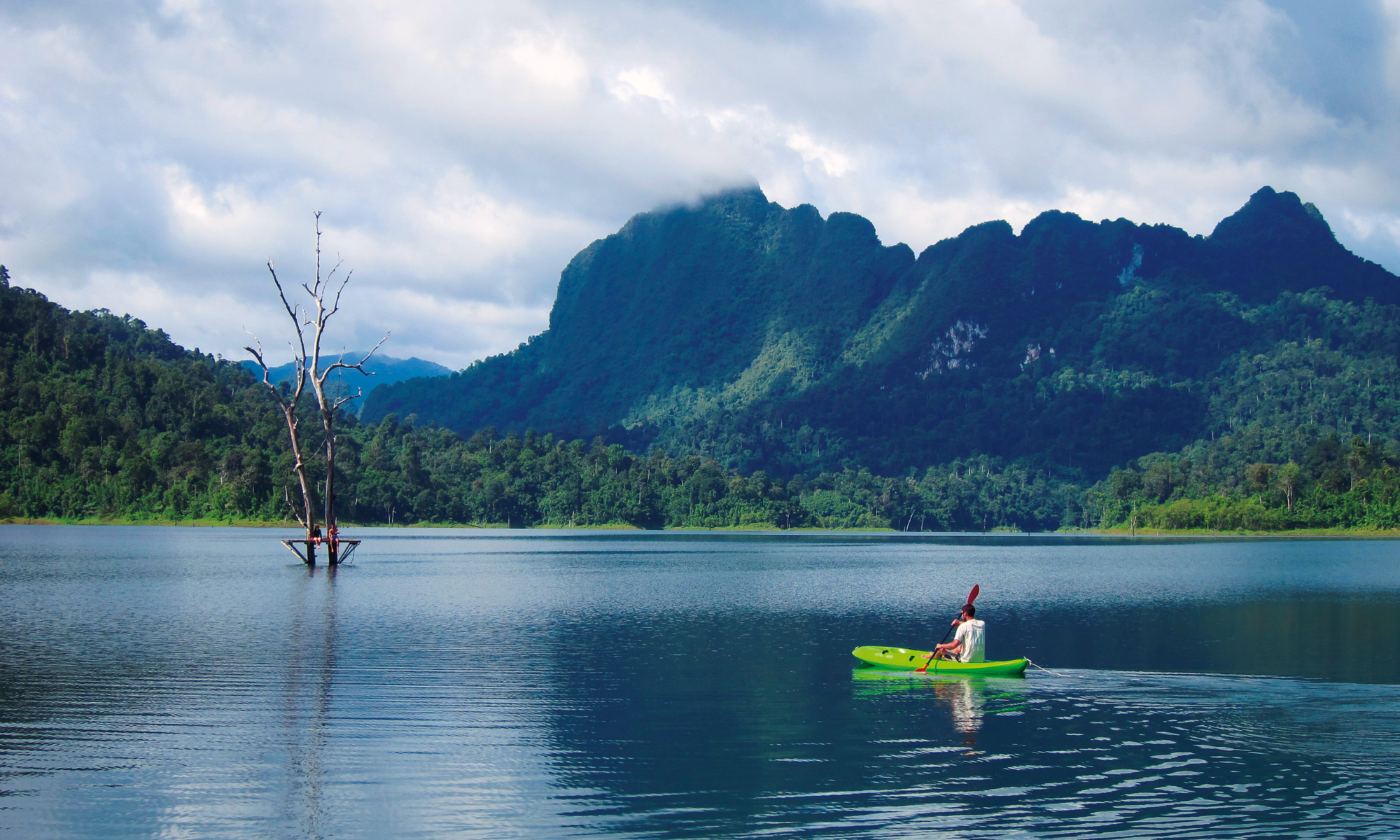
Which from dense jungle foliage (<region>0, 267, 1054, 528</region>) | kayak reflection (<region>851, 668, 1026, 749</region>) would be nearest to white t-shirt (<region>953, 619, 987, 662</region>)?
kayak reflection (<region>851, 668, 1026, 749</region>)

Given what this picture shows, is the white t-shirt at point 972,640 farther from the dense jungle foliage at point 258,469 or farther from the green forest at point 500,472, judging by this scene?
the dense jungle foliage at point 258,469

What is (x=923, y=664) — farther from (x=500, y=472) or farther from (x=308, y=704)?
(x=500, y=472)

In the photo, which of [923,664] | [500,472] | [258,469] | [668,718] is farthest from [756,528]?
[668,718]

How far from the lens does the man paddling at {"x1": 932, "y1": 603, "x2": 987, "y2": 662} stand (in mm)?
21672

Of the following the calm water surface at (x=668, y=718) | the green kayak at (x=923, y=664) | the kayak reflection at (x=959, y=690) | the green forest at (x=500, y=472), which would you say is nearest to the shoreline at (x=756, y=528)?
the green forest at (x=500, y=472)

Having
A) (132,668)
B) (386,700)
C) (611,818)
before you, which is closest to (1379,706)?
(611,818)

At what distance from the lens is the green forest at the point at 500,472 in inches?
4213

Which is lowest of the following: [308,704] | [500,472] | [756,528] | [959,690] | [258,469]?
[756,528]

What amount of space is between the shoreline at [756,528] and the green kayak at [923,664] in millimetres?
88920

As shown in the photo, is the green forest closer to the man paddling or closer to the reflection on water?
the reflection on water

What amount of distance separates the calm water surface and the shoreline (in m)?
72.1

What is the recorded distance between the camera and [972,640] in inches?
853

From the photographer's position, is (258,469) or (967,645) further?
(258,469)

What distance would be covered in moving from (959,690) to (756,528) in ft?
450
